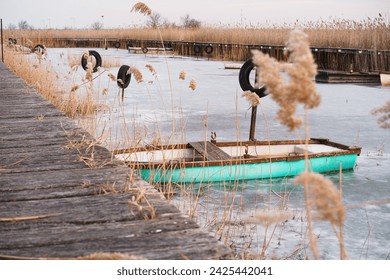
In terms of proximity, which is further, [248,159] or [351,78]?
[351,78]

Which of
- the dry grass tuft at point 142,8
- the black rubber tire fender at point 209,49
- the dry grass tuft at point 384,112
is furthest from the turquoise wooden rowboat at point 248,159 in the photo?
the black rubber tire fender at point 209,49

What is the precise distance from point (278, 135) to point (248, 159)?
8.29ft

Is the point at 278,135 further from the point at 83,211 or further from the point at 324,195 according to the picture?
the point at 324,195

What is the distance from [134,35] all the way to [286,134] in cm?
3357

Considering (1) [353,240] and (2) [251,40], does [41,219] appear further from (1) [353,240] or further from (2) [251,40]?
(2) [251,40]

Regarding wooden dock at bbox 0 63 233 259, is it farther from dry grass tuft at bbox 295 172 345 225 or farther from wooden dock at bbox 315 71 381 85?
wooden dock at bbox 315 71 381 85

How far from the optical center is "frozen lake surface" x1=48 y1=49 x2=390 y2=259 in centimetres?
368

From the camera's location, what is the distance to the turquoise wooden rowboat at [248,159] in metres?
4.93

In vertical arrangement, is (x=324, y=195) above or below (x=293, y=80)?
below

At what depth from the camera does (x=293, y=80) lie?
1147 millimetres

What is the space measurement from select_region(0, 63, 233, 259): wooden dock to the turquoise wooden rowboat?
2027 millimetres

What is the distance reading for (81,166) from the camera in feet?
7.88

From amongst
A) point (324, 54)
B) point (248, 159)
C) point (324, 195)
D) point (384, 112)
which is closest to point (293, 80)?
point (324, 195)

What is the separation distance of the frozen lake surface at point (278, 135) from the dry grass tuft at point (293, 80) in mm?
355
